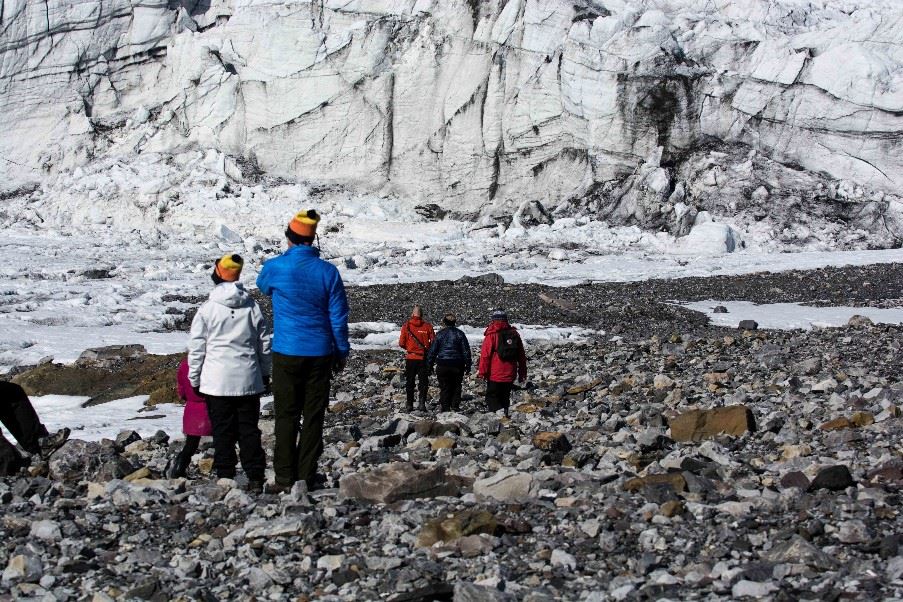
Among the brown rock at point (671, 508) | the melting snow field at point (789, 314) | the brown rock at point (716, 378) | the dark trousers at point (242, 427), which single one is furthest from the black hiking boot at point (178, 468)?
the melting snow field at point (789, 314)

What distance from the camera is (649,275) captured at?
3062cm

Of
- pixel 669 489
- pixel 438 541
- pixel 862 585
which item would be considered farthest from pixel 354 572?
pixel 862 585

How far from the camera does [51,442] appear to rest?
25.3 ft

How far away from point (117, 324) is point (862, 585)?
20.5 meters

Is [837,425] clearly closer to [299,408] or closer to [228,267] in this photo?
[299,408]

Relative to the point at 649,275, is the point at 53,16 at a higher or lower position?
higher

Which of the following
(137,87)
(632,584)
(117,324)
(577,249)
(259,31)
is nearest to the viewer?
(632,584)

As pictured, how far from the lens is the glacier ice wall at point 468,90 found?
3953 cm

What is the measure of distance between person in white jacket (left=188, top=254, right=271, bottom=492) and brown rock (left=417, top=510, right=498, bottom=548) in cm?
164

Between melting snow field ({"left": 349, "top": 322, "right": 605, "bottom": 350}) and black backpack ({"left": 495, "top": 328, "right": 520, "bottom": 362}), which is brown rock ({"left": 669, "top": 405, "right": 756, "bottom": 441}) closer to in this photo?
black backpack ({"left": 495, "top": 328, "right": 520, "bottom": 362})

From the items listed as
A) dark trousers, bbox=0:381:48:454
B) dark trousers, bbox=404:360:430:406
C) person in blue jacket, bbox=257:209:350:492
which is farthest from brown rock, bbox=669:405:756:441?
dark trousers, bbox=0:381:48:454

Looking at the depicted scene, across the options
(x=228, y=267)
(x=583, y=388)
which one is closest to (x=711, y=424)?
(x=228, y=267)

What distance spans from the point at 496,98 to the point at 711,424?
3753 centimetres

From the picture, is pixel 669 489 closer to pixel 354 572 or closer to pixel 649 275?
pixel 354 572
